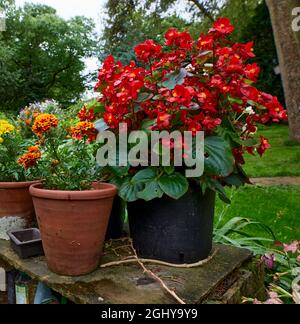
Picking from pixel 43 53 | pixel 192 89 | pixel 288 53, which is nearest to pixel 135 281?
pixel 192 89

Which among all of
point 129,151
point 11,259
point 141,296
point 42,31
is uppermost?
point 42,31

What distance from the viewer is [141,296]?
1.23 m

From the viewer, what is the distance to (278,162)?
623cm

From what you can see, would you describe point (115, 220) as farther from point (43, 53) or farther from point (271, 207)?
point (43, 53)

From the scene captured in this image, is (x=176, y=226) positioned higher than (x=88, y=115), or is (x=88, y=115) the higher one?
(x=88, y=115)

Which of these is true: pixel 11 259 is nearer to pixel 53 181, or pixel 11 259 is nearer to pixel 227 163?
pixel 53 181

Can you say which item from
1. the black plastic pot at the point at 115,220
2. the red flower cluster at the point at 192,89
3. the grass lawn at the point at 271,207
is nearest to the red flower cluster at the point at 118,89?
the red flower cluster at the point at 192,89

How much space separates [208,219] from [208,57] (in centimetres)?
63

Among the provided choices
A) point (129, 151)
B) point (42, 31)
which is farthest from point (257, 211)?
point (42, 31)

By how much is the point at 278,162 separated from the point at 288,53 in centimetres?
239

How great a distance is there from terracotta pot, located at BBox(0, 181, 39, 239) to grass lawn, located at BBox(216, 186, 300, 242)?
1.72 meters

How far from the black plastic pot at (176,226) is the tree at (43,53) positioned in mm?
13476

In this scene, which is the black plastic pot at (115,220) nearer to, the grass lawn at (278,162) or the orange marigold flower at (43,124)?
the orange marigold flower at (43,124)

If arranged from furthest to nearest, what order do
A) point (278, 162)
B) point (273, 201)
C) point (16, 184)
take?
point (278, 162)
point (273, 201)
point (16, 184)
